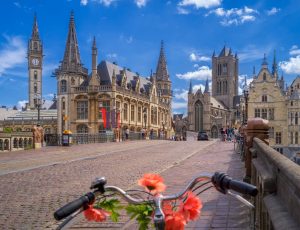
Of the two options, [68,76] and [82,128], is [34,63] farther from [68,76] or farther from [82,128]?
[82,128]

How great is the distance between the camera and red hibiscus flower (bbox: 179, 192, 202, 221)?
226 centimetres

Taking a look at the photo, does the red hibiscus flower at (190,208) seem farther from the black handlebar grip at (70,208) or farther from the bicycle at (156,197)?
the black handlebar grip at (70,208)

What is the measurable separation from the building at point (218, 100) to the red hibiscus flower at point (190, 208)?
351 feet

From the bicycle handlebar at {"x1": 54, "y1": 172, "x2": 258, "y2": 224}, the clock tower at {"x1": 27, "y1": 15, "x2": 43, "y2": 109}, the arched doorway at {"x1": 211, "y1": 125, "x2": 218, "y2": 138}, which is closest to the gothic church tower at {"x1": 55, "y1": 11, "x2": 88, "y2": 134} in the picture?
the clock tower at {"x1": 27, "y1": 15, "x2": 43, "y2": 109}

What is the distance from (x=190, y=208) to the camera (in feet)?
7.44

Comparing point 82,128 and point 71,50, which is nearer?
point 82,128

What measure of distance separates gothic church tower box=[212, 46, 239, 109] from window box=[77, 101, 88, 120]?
7228cm

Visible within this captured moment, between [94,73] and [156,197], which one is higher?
[94,73]

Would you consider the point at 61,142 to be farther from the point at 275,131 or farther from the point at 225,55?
the point at 225,55

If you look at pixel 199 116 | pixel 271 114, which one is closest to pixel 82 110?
pixel 271 114

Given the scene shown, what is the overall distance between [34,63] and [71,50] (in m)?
54.5

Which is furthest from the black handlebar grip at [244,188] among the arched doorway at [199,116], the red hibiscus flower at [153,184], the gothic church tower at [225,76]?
the gothic church tower at [225,76]

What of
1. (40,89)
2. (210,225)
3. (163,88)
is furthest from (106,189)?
(40,89)

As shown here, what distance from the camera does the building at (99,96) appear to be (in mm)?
58438
